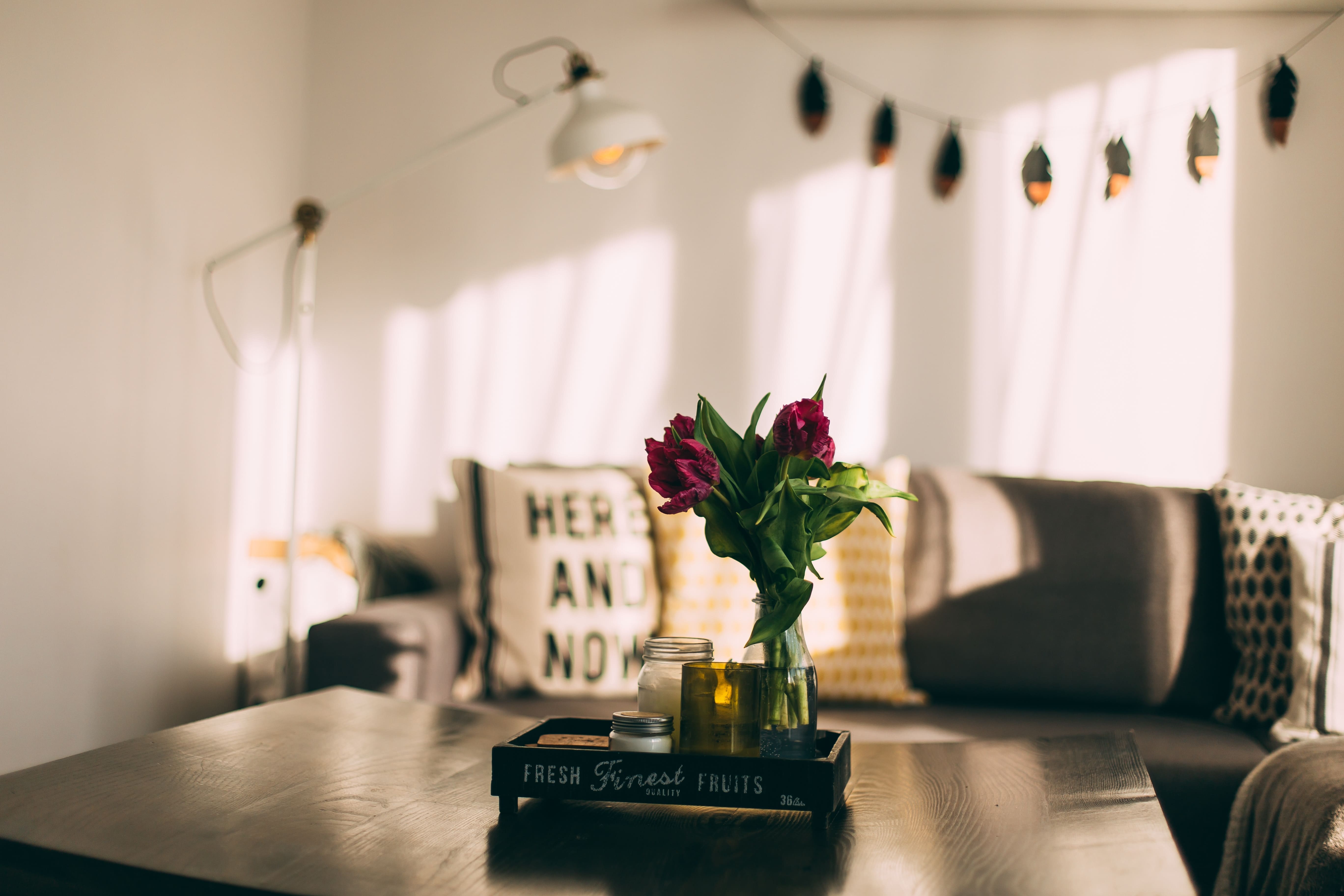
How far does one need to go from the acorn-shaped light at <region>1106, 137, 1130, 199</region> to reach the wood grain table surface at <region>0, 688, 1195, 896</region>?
5.58 feet

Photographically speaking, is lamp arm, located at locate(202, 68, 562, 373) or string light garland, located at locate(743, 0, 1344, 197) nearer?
lamp arm, located at locate(202, 68, 562, 373)

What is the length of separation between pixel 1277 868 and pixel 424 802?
112 centimetres

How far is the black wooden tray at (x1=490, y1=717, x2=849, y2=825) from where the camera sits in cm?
95

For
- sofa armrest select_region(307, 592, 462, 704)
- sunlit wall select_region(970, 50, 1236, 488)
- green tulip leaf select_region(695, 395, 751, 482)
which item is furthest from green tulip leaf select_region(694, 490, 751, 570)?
sunlit wall select_region(970, 50, 1236, 488)

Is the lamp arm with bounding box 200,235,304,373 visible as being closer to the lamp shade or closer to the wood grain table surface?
the lamp shade

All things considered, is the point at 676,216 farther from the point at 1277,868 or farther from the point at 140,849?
the point at 140,849

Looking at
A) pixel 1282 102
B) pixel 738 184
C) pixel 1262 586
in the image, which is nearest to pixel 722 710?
pixel 1262 586

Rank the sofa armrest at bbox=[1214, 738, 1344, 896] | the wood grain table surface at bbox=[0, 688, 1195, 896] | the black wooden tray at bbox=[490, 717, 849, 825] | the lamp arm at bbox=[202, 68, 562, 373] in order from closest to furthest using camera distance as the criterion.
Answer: the wood grain table surface at bbox=[0, 688, 1195, 896], the black wooden tray at bbox=[490, 717, 849, 825], the sofa armrest at bbox=[1214, 738, 1344, 896], the lamp arm at bbox=[202, 68, 562, 373]

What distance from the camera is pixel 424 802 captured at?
1003 millimetres

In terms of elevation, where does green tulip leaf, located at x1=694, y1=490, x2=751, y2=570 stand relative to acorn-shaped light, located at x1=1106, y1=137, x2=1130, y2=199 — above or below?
below

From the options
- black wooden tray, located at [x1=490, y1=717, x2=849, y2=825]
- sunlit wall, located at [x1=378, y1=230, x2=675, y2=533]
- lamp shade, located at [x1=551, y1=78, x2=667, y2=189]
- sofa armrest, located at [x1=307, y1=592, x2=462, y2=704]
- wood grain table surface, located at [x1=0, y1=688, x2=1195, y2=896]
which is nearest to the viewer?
wood grain table surface, located at [x1=0, y1=688, x2=1195, y2=896]

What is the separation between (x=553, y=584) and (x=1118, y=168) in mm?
1707

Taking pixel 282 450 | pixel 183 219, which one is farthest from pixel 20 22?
pixel 282 450

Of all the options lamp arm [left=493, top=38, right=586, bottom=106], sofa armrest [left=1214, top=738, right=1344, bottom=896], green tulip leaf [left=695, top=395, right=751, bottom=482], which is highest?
lamp arm [left=493, top=38, right=586, bottom=106]
